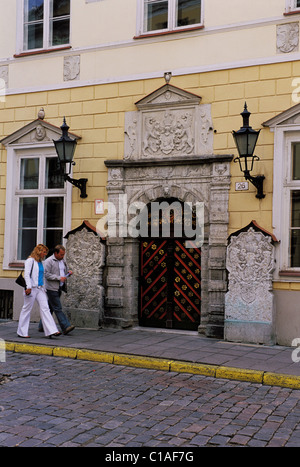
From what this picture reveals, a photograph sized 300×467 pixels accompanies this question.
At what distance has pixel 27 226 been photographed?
11.7 metres

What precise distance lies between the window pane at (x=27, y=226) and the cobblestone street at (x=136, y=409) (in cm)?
422

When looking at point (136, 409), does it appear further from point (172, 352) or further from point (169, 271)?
point (169, 271)

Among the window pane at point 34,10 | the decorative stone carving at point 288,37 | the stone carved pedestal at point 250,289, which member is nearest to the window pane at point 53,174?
the window pane at point 34,10

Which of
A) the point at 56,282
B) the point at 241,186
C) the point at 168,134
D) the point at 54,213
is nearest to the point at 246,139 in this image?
the point at 241,186

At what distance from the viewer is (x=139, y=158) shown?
1053cm

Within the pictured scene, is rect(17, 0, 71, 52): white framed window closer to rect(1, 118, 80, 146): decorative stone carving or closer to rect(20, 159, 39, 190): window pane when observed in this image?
rect(1, 118, 80, 146): decorative stone carving

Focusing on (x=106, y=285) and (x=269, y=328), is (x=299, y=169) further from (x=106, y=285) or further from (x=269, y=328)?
(x=106, y=285)

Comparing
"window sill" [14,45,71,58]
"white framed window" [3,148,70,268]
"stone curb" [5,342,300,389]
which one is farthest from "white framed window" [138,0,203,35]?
"stone curb" [5,342,300,389]

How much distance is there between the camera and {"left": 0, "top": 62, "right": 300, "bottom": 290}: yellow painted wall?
948 cm

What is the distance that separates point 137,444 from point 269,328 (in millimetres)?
4885

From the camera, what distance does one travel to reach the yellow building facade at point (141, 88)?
9.39 metres

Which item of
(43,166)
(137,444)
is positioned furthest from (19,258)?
(137,444)

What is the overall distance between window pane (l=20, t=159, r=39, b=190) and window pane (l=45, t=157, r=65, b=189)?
0.27 m
